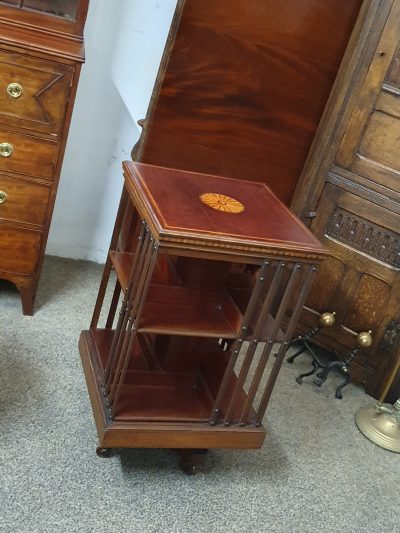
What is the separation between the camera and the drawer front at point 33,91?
2.32 metres

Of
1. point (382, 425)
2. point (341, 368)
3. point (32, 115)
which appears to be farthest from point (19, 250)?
point (382, 425)

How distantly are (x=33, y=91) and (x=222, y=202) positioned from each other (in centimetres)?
77

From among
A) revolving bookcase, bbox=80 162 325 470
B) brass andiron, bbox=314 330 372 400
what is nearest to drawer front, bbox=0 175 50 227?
revolving bookcase, bbox=80 162 325 470

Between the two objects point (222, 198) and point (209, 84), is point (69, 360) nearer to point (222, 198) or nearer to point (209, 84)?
point (222, 198)

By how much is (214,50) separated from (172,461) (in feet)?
4.55

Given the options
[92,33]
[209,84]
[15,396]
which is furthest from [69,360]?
[92,33]

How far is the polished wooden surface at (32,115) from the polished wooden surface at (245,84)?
1.04 ft

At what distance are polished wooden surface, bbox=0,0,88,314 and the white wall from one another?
1.39 ft

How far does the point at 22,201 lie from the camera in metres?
2.53

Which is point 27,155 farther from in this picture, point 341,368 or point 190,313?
point 341,368

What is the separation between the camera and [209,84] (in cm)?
253

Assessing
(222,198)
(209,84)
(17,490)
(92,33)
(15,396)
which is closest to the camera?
(17,490)

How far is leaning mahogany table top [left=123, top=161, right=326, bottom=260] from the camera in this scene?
6.10 feet

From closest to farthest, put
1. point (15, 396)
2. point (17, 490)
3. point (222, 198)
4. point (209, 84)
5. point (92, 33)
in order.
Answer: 1. point (17, 490)
2. point (222, 198)
3. point (15, 396)
4. point (209, 84)
5. point (92, 33)
